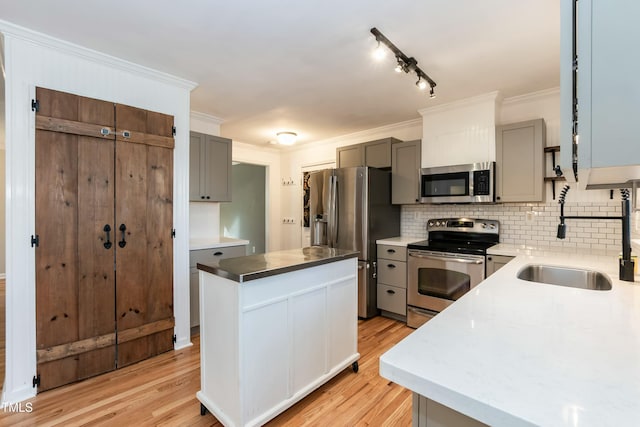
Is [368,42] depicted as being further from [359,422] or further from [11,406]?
[11,406]

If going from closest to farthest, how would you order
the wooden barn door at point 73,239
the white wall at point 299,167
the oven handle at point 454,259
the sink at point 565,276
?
the sink at point 565,276 < the wooden barn door at point 73,239 < the oven handle at point 454,259 < the white wall at point 299,167

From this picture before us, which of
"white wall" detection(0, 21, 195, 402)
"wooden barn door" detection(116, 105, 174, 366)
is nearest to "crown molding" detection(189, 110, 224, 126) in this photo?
"wooden barn door" detection(116, 105, 174, 366)

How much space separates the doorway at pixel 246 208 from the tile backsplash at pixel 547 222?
3.95 meters

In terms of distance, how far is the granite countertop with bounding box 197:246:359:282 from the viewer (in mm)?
1654

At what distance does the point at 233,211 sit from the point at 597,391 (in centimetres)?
662

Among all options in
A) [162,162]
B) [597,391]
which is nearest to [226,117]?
[162,162]

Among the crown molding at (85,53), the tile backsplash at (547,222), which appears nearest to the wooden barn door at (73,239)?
the crown molding at (85,53)

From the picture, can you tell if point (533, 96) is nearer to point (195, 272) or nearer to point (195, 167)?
point (195, 167)

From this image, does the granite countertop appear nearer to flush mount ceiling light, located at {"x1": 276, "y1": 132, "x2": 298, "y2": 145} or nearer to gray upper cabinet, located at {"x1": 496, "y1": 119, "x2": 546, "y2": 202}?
gray upper cabinet, located at {"x1": 496, "y1": 119, "x2": 546, "y2": 202}

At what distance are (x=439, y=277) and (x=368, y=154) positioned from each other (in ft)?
6.14

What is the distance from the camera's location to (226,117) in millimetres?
3902

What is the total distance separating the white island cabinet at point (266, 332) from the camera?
5.44ft

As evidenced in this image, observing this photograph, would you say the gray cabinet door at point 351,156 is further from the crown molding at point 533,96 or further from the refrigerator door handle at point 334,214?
the crown molding at point 533,96

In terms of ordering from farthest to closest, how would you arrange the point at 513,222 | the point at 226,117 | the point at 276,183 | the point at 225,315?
the point at 276,183, the point at 226,117, the point at 513,222, the point at 225,315
